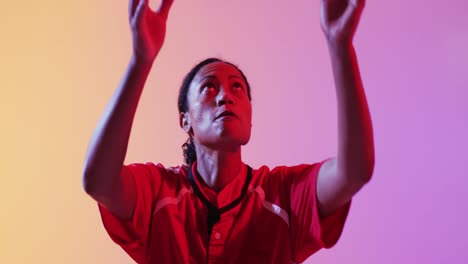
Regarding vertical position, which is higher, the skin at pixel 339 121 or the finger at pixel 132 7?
the finger at pixel 132 7

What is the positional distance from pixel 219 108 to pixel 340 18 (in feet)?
1.01

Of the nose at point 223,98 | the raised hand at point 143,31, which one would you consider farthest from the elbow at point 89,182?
the nose at point 223,98

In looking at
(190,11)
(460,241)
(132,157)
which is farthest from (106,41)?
(460,241)

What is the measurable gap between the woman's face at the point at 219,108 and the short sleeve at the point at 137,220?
130 millimetres

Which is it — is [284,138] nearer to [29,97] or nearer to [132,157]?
[132,157]

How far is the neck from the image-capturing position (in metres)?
0.94

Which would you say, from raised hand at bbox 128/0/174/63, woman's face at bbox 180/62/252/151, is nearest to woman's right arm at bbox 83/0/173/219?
Answer: raised hand at bbox 128/0/174/63

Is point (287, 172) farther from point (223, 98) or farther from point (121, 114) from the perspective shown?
point (121, 114)

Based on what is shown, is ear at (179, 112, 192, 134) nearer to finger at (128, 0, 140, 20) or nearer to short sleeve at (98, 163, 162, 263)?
short sleeve at (98, 163, 162, 263)

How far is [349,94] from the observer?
71 cm

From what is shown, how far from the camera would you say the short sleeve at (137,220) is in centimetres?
83

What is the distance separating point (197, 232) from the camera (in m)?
0.88

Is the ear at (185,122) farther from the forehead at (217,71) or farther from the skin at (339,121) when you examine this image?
the skin at (339,121)

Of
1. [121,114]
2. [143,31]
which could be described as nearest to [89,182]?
[121,114]
